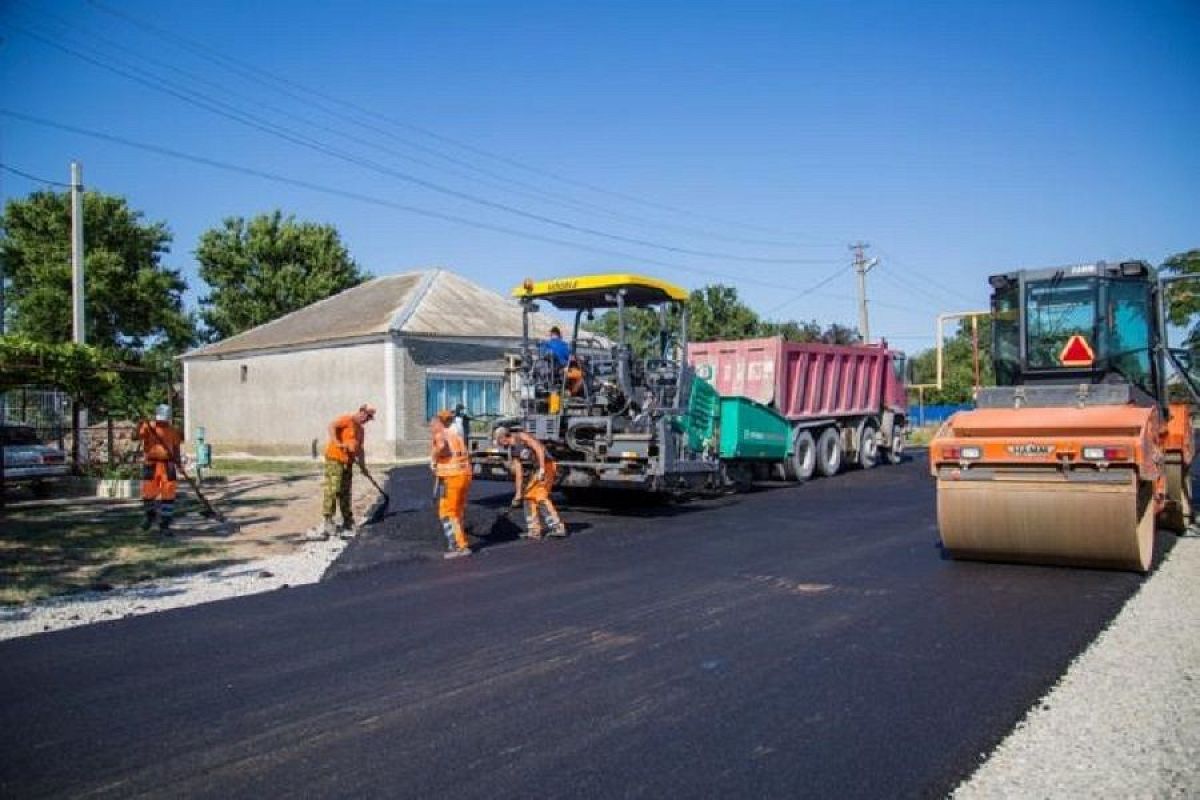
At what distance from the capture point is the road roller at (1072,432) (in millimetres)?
7008

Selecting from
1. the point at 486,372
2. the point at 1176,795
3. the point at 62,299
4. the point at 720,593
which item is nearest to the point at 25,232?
the point at 62,299

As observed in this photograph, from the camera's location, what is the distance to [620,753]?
3977 millimetres

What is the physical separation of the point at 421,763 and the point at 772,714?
1614mm

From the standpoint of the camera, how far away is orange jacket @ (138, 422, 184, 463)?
10648mm

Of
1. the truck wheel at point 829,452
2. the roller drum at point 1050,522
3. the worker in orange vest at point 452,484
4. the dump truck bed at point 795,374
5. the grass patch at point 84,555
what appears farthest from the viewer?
the truck wheel at point 829,452

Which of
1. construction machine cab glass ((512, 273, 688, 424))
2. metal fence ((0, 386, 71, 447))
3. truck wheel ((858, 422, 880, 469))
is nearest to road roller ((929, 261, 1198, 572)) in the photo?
construction machine cab glass ((512, 273, 688, 424))

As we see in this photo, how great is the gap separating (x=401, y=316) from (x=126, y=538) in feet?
46.1

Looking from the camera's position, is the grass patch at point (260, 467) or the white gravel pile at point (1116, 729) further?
the grass patch at point (260, 467)

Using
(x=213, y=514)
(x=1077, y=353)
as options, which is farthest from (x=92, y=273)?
(x=1077, y=353)

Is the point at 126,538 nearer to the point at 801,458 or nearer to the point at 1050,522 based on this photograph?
the point at 1050,522

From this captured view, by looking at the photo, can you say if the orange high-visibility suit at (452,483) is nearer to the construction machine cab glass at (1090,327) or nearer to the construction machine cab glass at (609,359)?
the construction machine cab glass at (609,359)

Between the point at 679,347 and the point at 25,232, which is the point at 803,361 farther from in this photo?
the point at 25,232

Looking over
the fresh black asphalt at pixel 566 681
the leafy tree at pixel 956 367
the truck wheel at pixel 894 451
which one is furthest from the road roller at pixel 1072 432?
the leafy tree at pixel 956 367

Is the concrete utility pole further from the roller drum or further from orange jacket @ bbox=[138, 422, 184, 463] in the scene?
the roller drum
